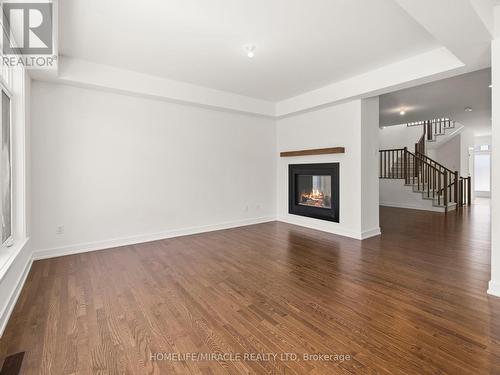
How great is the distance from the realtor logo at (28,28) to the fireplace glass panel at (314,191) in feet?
15.3

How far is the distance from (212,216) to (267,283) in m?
2.72

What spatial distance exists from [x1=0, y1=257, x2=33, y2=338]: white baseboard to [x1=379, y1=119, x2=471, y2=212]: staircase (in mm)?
9023

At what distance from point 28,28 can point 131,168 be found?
222 cm

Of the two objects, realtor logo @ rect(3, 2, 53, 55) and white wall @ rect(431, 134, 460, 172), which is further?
white wall @ rect(431, 134, 460, 172)

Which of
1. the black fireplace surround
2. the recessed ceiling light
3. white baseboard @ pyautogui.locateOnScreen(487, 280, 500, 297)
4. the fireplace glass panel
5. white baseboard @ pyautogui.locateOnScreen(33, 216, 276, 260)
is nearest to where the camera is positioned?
white baseboard @ pyautogui.locateOnScreen(487, 280, 500, 297)

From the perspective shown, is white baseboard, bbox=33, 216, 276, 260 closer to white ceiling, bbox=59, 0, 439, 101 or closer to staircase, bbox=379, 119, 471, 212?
white ceiling, bbox=59, 0, 439, 101

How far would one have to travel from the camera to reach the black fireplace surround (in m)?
5.15

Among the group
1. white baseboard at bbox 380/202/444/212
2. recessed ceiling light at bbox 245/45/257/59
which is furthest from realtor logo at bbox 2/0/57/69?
white baseboard at bbox 380/202/444/212

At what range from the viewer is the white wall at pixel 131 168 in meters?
3.78

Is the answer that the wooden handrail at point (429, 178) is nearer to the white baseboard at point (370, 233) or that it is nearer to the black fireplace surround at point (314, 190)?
the white baseboard at point (370, 233)

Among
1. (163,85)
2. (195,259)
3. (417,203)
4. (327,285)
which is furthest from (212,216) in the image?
(417,203)

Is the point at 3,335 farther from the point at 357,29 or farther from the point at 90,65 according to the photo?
the point at 357,29

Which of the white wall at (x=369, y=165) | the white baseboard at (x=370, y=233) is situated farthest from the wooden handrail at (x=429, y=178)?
the white baseboard at (x=370, y=233)

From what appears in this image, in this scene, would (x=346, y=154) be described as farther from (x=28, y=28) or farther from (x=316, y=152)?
(x=28, y=28)
